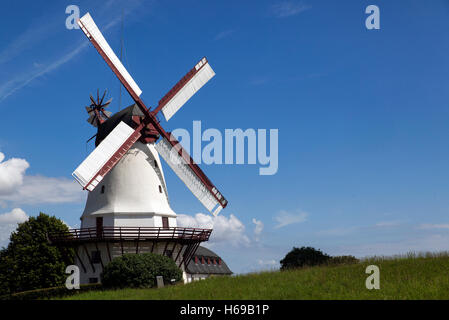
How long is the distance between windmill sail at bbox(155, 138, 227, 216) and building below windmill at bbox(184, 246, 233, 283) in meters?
19.2

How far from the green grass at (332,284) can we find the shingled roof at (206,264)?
95.5 ft

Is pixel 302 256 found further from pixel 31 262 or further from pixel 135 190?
pixel 31 262

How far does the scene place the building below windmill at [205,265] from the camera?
5203cm

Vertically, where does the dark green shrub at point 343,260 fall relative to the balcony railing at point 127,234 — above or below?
below

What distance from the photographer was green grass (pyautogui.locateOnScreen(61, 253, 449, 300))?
17.9m

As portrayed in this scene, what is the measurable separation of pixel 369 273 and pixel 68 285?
19108mm

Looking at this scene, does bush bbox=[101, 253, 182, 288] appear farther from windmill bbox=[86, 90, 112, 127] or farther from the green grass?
windmill bbox=[86, 90, 112, 127]

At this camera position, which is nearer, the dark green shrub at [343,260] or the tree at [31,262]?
the dark green shrub at [343,260]

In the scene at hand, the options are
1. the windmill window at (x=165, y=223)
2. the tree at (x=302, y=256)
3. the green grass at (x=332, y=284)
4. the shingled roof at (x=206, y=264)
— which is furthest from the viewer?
the shingled roof at (x=206, y=264)

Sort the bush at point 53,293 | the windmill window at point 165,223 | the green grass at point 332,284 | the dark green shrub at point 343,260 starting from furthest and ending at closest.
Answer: the windmill window at point 165,223, the bush at point 53,293, the dark green shrub at point 343,260, the green grass at point 332,284

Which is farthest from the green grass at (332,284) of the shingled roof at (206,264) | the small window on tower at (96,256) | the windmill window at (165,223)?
the shingled roof at (206,264)

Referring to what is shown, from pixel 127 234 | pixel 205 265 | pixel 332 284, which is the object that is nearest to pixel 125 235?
pixel 127 234

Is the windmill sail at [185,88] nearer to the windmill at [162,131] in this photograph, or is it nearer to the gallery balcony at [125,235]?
the windmill at [162,131]
